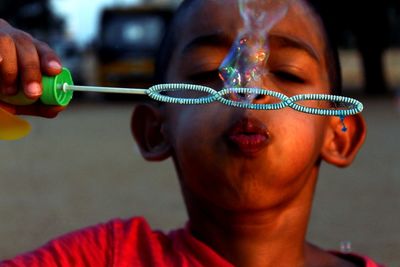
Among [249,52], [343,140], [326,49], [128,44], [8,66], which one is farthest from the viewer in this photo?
[128,44]

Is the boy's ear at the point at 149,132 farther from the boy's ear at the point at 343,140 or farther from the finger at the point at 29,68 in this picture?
the finger at the point at 29,68

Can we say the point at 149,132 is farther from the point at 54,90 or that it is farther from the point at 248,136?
the point at 54,90

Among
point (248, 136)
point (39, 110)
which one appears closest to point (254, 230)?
point (248, 136)

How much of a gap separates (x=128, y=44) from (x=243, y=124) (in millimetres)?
12742

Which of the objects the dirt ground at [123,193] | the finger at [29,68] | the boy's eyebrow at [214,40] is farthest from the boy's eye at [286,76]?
the dirt ground at [123,193]

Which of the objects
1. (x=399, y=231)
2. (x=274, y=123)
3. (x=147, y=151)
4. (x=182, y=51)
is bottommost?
(x=399, y=231)

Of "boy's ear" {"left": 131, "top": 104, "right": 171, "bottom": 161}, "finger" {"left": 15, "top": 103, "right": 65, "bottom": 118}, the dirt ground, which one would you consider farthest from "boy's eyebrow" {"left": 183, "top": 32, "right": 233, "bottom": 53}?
the dirt ground

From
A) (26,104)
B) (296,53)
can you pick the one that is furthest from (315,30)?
(26,104)

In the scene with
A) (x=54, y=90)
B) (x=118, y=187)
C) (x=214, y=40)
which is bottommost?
(x=118, y=187)

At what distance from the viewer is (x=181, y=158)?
1.45 meters

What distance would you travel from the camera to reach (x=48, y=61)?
3.81 ft

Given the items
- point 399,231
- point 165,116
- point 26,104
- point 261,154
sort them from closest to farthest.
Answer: point 26,104, point 261,154, point 165,116, point 399,231

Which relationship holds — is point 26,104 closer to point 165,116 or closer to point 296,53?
point 165,116

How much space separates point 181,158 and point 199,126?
0.09 meters
